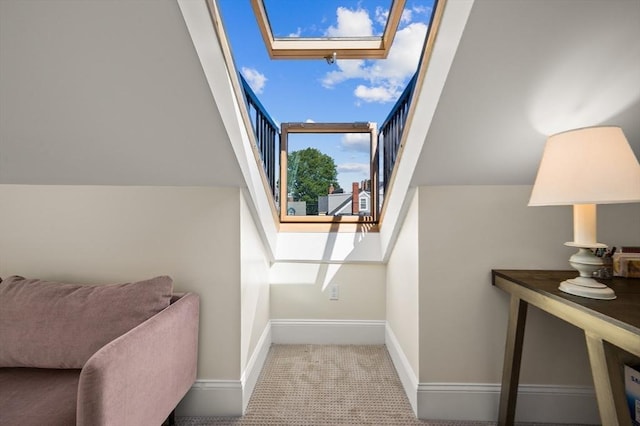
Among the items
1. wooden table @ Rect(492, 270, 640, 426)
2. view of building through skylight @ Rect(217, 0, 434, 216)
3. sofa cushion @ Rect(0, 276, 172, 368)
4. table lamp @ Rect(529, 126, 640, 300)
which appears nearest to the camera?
wooden table @ Rect(492, 270, 640, 426)

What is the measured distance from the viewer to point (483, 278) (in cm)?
146

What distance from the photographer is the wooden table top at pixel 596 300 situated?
79cm

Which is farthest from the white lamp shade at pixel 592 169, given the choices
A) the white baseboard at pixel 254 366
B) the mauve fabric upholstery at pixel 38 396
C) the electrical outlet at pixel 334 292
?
the mauve fabric upholstery at pixel 38 396

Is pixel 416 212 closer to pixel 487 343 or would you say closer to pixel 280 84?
pixel 487 343

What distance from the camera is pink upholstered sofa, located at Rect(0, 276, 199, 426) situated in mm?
924

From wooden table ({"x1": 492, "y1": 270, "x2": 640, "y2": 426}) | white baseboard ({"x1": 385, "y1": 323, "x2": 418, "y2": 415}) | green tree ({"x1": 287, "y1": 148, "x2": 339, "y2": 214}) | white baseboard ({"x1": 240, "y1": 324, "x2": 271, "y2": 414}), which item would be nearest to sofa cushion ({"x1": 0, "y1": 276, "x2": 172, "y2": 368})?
white baseboard ({"x1": 240, "y1": 324, "x2": 271, "y2": 414})

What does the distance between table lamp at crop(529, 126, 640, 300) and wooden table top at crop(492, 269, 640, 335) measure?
0.05m

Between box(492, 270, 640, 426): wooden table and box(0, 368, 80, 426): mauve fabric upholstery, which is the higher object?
box(492, 270, 640, 426): wooden table

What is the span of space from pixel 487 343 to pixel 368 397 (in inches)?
28.2

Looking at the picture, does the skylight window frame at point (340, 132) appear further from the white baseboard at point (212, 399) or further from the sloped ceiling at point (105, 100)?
the white baseboard at point (212, 399)

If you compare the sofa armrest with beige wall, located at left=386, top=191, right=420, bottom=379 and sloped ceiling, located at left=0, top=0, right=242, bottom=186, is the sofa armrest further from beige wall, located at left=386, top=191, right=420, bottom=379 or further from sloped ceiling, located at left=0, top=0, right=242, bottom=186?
beige wall, located at left=386, top=191, right=420, bottom=379

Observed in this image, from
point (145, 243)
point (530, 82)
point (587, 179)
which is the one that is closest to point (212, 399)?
point (145, 243)

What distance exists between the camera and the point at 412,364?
5.19 ft

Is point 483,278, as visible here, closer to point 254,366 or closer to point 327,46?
point 254,366
